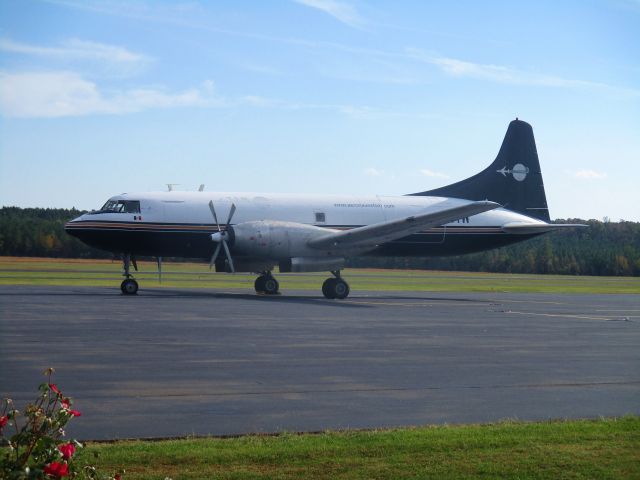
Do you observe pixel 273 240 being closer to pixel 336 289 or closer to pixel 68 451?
pixel 336 289

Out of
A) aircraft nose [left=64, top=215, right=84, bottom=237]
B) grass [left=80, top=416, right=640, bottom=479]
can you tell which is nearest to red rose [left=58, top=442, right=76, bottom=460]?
grass [left=80, top=416, right=640, bottom=479]

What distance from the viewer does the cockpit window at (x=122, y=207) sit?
39.2 meters

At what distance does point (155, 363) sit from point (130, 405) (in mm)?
4241

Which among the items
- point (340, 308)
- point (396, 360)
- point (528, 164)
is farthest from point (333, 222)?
point (396, 360)

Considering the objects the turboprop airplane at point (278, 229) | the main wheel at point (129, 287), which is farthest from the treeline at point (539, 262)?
the main wheel at point (129, 287)

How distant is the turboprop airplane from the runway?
787cm

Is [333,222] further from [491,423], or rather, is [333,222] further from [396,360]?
[491,423]

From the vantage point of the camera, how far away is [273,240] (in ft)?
127

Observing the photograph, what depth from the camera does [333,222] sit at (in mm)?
42312

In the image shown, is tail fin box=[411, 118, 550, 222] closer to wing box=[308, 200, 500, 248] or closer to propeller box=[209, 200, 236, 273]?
wing box=[308, 200, 500, 248]

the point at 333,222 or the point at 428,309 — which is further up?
the point at 333,222

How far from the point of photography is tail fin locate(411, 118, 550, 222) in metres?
47.9

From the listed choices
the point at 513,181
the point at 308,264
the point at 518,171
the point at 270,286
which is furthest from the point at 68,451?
the point at 518,171

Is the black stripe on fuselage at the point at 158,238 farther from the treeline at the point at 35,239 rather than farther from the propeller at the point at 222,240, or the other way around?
the treeline at the point at 35,239
